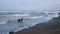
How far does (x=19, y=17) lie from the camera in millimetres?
1222

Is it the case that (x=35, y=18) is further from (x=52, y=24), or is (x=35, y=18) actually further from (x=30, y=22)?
(x=52, y=24)

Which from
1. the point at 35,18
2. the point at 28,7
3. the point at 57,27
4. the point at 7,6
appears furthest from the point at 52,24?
the point at 7,6

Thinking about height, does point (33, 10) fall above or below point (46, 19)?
above

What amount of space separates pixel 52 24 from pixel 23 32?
1.16ft

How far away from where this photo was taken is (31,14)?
1233 millimetres

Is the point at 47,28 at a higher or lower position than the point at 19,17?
lower

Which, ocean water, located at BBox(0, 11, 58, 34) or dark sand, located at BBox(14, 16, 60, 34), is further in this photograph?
dark sand, located at BBox(14, 16, 60, 34)

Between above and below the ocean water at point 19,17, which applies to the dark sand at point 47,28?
below

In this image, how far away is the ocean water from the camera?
1151 millimetres

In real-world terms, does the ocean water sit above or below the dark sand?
above

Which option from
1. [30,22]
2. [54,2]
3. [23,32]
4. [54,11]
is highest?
[54,2]

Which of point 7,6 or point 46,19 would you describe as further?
point 46,19

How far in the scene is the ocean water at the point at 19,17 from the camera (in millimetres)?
1151

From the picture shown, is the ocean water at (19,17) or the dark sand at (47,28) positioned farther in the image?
the dark sand at (47,28)
